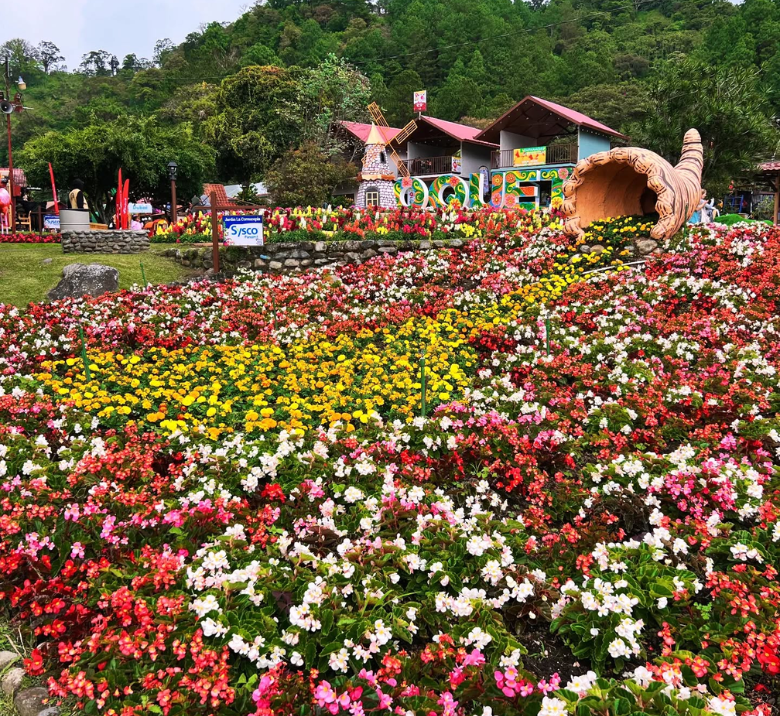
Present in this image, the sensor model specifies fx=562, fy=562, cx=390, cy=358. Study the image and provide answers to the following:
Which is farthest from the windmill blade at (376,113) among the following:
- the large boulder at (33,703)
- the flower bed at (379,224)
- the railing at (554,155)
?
the large boulder at (33,703)

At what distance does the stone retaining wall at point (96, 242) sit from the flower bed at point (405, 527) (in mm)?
9290

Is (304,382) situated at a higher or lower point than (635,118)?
lower

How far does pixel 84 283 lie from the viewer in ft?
32.6

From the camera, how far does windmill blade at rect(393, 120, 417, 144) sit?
32.9m

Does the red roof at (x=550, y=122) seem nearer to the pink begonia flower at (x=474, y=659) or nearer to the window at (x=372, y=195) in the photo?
the window at (x=372, y=195)

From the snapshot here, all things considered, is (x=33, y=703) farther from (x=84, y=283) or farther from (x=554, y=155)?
(x=554, y=155)

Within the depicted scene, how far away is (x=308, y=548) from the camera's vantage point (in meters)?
2.96

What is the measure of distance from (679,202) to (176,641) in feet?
35.6

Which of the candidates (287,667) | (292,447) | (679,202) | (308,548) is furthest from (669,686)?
(679,202)

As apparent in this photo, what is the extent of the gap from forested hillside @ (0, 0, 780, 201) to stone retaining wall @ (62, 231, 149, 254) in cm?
1836

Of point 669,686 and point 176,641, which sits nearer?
point 669,686

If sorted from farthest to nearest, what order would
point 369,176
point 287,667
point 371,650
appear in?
point 369,176 < point 287,667 < point 371,650

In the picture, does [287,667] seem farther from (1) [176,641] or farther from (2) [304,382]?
(2) [304,382]

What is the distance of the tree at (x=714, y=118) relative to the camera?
27672 millimetres
